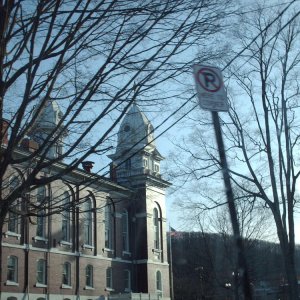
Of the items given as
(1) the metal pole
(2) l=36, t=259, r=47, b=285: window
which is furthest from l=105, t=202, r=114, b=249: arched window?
(1) the metal pole

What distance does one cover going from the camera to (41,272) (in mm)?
35781

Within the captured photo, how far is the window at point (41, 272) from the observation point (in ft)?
116

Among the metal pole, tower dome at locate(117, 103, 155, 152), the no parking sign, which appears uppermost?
tower dome at locate(117, 103, 155, 152)

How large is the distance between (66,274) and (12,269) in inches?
238

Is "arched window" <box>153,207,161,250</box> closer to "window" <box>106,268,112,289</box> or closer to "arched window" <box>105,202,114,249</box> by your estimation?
"arched window" <box>105,202,114,249</box>

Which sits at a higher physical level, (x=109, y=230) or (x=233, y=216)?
(x=109, y=230)

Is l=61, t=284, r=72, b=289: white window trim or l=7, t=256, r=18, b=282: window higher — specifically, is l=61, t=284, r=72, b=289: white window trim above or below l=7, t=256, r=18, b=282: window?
below

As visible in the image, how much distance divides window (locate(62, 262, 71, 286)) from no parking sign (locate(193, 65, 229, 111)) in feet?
111

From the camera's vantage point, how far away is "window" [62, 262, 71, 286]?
3803 cm

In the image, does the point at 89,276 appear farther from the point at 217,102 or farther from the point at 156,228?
the point at 217,102

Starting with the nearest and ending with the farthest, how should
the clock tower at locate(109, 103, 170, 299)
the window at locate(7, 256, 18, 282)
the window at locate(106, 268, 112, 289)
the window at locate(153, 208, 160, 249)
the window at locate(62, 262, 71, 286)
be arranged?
the window at locate(7, 256, 18, 282), the window at locate(62, 262, 71, 286), the window at locate(106, 268, 112, 289), the clock tower at locate(109, 103, 170, 299), the window at locate(153, 208, 160, 249)

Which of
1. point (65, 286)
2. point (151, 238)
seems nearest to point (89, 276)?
point (65, 286)

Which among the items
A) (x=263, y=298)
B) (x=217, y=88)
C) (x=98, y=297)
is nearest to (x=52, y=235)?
(x=98, y=297)

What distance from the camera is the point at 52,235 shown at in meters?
37.0
